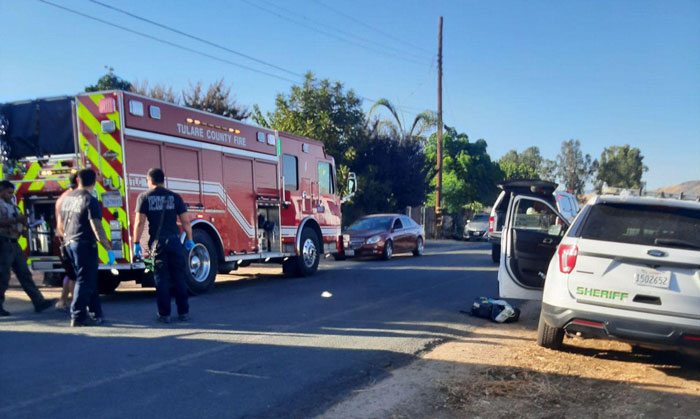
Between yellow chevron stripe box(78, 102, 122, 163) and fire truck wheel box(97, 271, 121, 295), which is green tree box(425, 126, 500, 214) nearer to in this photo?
fire truck wheel box(97, 271, 121, 295)

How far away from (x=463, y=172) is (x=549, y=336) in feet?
123

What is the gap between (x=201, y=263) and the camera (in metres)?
9.52

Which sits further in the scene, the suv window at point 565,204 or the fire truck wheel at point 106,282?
the suv window at point 565,204

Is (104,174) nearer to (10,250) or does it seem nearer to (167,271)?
(10,250)

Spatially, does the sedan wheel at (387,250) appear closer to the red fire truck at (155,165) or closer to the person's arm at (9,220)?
the red fire truck at (155,165)

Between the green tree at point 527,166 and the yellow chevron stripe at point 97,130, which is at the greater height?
the green tree at point 527,166

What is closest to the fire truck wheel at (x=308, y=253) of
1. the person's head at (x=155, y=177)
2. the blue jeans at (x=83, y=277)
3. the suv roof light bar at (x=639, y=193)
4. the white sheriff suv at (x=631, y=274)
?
the person's head at (x=155, y=177)

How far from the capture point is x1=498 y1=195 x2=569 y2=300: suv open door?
22.9ft

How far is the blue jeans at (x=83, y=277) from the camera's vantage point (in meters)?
6.50

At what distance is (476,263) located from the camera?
15.4 meters

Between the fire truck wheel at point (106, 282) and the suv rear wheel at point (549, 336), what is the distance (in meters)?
6.62

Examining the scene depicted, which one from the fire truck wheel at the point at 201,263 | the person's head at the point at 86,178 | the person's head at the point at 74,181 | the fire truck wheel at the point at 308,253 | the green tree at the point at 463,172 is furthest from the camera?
the green tree at the point at 463,172

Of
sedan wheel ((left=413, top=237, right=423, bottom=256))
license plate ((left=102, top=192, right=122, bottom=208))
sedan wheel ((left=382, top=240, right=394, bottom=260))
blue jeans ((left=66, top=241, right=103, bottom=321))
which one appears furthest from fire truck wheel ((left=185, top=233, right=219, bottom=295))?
sedan wheel ((left=413, top=237, right=423, bottom=256))

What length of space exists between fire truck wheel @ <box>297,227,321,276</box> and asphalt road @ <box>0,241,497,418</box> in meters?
2.31
